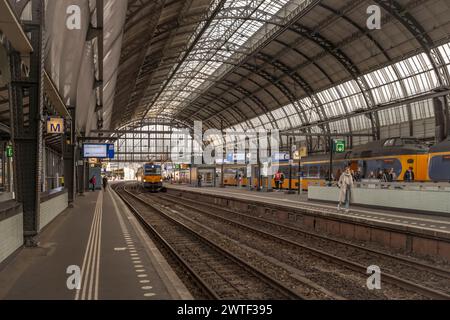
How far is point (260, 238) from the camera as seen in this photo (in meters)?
16.5

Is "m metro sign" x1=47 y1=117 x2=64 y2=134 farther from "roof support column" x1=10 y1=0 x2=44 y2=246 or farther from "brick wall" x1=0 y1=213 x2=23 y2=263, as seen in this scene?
"brick wall" x1=0 y1=213 x2=23 y2=263

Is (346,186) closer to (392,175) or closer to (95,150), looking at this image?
(392,175)

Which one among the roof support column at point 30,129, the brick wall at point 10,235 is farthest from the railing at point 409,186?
the brick wall at point 10,235

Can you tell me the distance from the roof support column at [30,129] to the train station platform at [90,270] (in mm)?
1099

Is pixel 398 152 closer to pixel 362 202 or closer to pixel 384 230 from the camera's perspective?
pixel 362 202

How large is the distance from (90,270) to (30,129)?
4.28m

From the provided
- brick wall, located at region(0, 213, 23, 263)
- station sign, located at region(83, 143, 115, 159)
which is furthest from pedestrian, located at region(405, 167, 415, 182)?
station sign, located at region(83, 143, 115, 159)

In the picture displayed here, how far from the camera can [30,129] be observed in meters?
10.9

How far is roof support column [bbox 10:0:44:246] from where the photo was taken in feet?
34.4

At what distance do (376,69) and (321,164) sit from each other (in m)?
12.2

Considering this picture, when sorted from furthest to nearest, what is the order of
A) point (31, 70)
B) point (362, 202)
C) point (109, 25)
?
1. point (362, 202)
2. point (109, 25)
3. point (31, 70)

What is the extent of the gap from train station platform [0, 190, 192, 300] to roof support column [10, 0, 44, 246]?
1099 millimetres

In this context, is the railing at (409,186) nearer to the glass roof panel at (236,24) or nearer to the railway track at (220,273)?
the railway track at (220,273)
